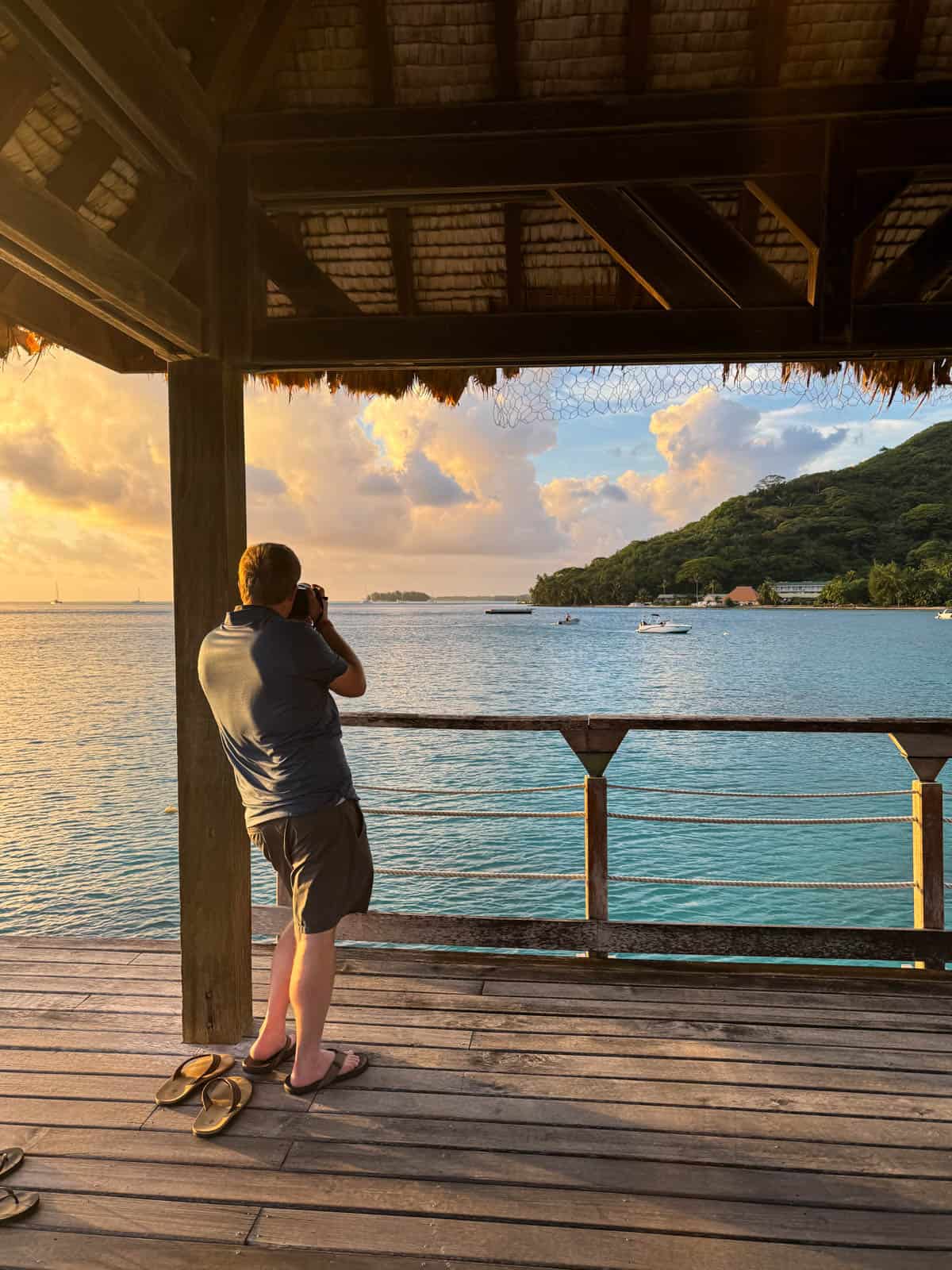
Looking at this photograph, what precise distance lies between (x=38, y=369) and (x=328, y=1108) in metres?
2.39

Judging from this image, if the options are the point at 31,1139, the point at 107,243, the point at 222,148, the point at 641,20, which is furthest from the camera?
the point at 222,148

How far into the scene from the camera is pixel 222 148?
2160 millimetres

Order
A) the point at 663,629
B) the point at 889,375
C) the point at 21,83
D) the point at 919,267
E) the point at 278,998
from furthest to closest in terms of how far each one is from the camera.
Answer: the point at 663,629
the point at 889,375
the point at 919,267
the point at 278,998
the point at 21,83

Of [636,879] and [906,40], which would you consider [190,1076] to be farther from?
[906,40]

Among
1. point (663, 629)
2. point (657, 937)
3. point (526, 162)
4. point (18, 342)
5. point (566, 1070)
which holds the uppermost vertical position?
point (526, 162)

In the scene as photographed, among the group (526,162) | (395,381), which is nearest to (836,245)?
(526,162)

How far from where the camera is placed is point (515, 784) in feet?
58.3

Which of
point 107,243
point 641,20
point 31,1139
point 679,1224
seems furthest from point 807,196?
point 31,1139

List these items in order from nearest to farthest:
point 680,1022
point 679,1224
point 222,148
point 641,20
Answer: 1. point 679,1224
2. point 641,20
3. point 222,148
4. point 680,1022

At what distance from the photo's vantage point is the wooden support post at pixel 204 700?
2152 mm

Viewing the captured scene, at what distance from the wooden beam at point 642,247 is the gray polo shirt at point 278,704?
52.1 inches

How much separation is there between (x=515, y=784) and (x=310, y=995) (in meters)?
16.1

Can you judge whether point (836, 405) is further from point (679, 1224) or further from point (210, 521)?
point (679, 1224)

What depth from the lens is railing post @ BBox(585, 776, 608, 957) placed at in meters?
2.76
